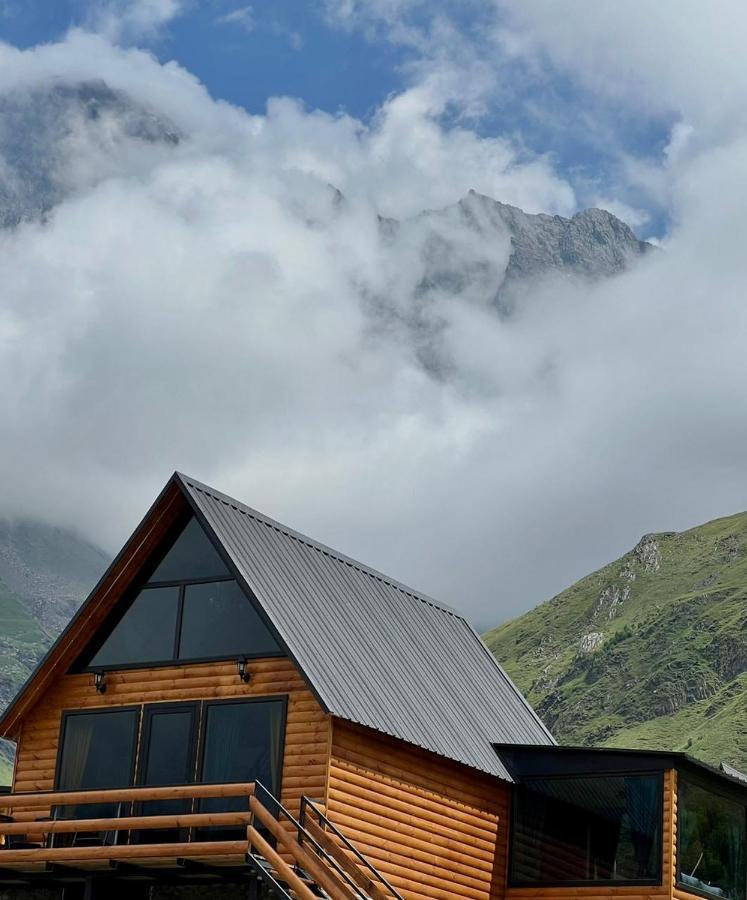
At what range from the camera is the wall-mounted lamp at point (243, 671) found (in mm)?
24688

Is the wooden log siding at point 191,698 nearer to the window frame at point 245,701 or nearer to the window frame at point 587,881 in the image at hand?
the window frame at point 245,701

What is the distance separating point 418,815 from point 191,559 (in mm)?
6033

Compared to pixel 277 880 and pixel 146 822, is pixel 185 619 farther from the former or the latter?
pixel 277 880

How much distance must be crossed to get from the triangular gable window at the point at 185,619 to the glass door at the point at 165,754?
3.13ft

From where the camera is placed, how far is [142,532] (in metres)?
26.0

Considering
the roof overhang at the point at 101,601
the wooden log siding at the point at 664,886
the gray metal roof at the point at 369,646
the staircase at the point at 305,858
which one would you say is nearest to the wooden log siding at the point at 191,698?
the roof overhang at the point at 101,601

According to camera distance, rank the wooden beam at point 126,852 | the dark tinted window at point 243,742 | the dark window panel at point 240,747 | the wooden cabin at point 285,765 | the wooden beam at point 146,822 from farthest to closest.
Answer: the dark tinted window at point 243,742 < the dark window panel at point 240,747 < the wooden cabin at point 285,765 < the wooden beam at point 146,822 < the wooden beam at point 126,852

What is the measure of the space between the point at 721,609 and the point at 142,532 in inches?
6987

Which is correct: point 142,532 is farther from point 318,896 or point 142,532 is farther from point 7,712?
point 318,896

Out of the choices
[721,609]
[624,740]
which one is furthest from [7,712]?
[721,609]

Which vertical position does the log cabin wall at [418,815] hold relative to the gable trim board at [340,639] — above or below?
below

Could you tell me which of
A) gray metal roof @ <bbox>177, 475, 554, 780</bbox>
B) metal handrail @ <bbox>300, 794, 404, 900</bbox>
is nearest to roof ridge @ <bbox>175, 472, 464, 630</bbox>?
gray metal roof @ <bbox>177, 475, 554, 780</bbox>

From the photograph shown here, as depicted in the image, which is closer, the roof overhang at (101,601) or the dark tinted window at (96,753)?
the dark tinted window at (96,753)

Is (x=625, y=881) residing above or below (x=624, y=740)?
below
